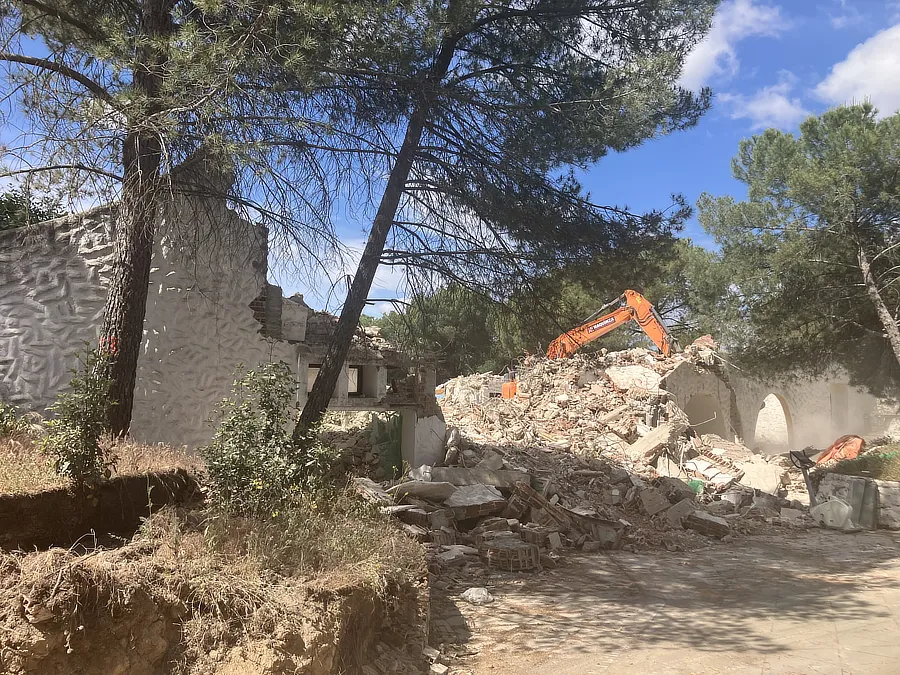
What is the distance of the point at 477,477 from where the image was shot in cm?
1072

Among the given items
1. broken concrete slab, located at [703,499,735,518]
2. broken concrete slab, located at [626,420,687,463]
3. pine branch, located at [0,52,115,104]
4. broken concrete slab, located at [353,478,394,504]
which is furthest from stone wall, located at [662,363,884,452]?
pine branch, located at [0,52,115,104]

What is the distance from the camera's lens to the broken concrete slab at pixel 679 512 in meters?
11.0

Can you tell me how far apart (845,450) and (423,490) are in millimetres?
14184

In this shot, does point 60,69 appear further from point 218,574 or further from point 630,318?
point 630,318

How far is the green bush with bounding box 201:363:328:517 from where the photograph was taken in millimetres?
5023

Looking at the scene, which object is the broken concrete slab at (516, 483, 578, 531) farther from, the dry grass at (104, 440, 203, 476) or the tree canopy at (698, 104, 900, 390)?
the tree canopy at (698, 104, 900, 390)

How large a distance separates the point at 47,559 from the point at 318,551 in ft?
6.08

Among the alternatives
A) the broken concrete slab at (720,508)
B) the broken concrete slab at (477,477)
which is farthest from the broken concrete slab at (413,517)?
the broken concrete slab at (720,508)

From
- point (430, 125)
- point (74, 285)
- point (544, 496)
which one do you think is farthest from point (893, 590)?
point (74, 285)

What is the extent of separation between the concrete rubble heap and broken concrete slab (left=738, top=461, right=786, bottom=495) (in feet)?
0.11

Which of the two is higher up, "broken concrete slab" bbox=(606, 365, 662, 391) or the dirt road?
"broken concrete slab" bbox=(606, 365, 662, 391)

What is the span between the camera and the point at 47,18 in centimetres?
768

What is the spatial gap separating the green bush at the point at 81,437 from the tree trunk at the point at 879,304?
54.9 feet

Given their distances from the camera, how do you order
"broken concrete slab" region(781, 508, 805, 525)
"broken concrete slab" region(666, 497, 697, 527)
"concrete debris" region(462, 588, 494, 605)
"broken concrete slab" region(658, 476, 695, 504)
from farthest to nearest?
"broken concrete slab" region(658, 476, 695, 504) → "broken concrete slab" region(781, 508, 805, 525) → "broken concrete slab" region(666, 497, 697, 527) → "concrete debris" region(462, 588, 494, 605)
